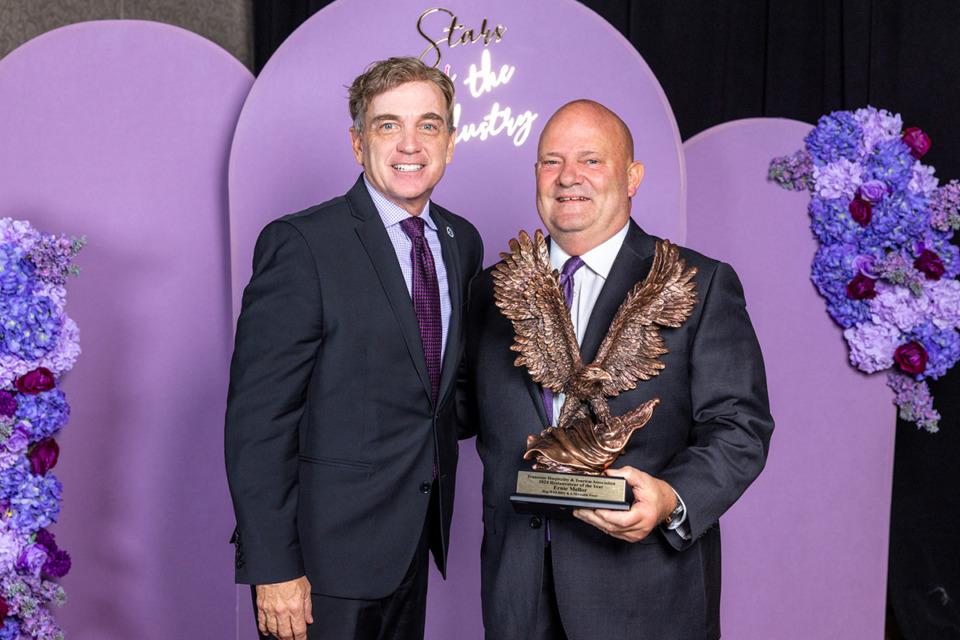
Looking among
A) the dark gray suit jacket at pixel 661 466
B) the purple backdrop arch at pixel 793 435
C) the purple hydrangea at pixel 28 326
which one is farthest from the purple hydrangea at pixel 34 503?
the purple backdrop arch at pixel 793 435

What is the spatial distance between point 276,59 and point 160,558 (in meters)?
1.58

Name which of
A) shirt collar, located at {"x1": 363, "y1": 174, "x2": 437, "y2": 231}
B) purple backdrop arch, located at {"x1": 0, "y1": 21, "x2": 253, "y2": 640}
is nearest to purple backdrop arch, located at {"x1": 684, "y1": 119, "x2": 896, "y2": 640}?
shirt collar, located at {"x1": 363, "y1": 174, "x2": 437, "y2": 231}

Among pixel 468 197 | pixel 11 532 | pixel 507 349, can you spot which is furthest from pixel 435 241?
pixel 11 532

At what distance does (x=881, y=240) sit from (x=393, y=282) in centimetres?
200

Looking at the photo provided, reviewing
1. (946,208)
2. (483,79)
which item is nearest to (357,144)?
(483,79)

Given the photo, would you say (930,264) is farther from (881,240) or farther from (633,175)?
(633,175)

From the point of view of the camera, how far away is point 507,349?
6.43ft

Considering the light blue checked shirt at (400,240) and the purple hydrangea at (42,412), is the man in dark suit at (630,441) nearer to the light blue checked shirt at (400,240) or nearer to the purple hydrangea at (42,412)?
the light blue checked shirt at (400,240)

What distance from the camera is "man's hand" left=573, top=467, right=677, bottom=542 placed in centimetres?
154

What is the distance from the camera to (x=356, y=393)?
188 cm

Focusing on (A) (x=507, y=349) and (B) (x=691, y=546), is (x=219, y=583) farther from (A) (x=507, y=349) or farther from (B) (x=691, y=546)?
(B) (x=691, y=546)

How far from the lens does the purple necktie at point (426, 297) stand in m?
1.97

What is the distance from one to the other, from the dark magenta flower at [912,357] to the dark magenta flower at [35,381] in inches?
106

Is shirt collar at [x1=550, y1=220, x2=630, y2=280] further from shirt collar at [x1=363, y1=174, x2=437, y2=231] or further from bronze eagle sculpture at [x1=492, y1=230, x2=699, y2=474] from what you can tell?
shirt collar at [x1=363, y1=174, x2=437, y2=231]
